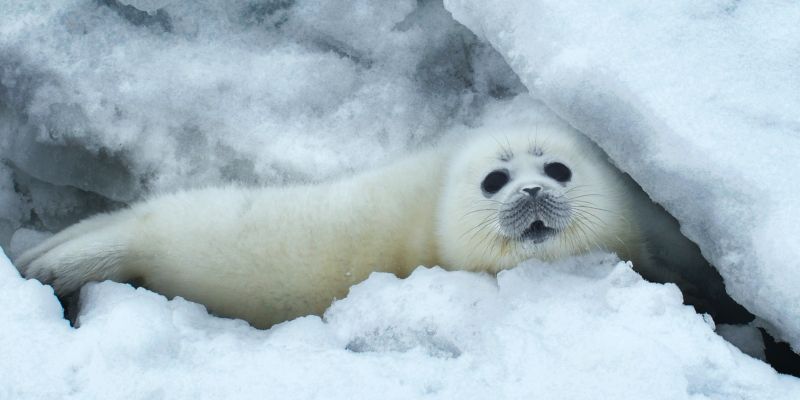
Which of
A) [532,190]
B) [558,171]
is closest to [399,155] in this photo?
[558,171]

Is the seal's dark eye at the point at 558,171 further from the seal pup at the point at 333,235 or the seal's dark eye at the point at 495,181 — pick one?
the seal's dark eye at the point at 495,181

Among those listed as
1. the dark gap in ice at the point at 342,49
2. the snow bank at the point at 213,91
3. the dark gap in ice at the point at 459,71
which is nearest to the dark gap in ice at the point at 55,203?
the snow bank at the point at 213,91

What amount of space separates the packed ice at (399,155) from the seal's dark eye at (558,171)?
0.18m

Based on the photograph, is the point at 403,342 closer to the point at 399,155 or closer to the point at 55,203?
the point at 399,155

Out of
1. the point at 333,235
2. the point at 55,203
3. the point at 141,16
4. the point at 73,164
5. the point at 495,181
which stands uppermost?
the point at 495,181

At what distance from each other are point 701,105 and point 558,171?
20.9 inches

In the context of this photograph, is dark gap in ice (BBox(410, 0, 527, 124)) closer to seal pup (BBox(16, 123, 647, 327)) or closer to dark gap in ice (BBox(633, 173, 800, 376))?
seal pup (BBox(16, 123, 647, 327))

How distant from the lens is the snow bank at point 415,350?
5.16 feet

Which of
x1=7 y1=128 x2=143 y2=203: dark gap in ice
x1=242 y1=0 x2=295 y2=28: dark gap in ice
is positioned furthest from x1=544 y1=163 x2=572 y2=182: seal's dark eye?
x1=7 y1=128 x2=143 y2=203: dark gap in ice

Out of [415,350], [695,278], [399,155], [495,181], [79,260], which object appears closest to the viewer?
[415,350]

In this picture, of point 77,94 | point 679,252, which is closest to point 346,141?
point 77,94

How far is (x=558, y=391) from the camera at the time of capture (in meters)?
1.54

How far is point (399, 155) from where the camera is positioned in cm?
297

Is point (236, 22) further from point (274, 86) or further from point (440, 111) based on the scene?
point (440, 111)
